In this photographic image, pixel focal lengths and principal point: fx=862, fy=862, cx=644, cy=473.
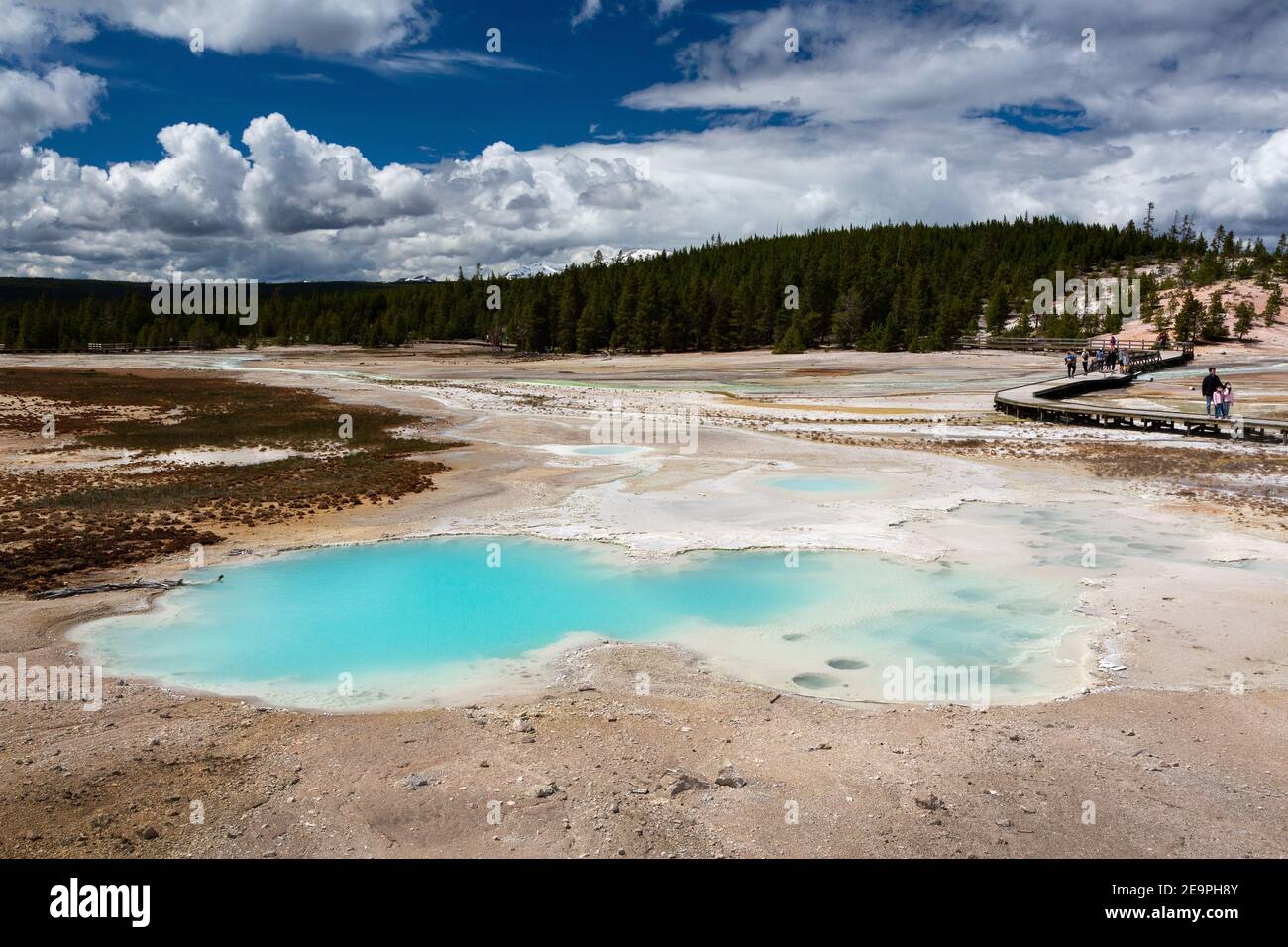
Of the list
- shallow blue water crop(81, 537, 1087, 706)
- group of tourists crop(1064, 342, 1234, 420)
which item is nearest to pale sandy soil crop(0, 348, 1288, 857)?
shallow blue water crop(81, 537, 1087, 706)

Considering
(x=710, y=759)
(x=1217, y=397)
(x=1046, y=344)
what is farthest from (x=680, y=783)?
(x=1046, y=344)

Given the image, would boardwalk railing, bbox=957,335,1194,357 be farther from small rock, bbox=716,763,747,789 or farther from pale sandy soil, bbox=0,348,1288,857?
small rock, bbox=716,763,747,789

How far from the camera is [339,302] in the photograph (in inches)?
6526

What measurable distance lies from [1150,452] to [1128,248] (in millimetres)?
157947

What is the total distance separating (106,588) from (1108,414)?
36.4 metres

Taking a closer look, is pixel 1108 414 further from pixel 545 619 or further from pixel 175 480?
pixel 175 480

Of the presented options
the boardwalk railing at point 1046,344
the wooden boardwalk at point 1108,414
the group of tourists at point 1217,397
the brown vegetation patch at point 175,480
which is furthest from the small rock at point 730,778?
the boardwalk railing at point 1046,344

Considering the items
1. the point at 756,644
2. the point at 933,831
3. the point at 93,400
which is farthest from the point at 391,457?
the point at 93,400

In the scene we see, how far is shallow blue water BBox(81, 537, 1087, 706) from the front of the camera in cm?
1053

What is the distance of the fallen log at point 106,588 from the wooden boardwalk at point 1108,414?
110ft

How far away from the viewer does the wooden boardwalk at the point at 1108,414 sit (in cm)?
3195

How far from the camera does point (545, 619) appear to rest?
502 inches

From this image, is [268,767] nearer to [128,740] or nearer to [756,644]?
[128,740]

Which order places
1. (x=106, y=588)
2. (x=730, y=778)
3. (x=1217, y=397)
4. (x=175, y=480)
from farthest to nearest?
(x=1217, y=397)
(x=175, y=480)
(x=106, y=588)
(x=730, y=778)
